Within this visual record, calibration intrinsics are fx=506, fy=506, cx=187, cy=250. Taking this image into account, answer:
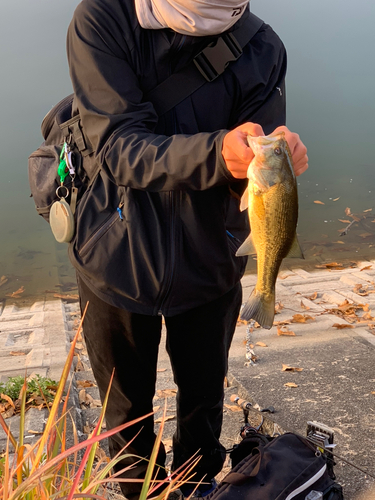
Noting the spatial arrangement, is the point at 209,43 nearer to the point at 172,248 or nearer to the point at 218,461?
the point at 172,248

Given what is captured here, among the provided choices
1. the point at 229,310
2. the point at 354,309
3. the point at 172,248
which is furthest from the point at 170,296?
the point at 354,309

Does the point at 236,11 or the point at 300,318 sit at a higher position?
the point at 236,11

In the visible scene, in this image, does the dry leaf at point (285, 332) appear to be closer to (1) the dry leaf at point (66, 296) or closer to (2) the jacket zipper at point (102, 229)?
(2) the jacket zipper at point (102, 229)

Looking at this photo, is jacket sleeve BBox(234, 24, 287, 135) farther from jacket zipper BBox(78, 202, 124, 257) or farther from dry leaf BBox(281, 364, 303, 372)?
dry leaf BBox(281, 364, 303, 372)

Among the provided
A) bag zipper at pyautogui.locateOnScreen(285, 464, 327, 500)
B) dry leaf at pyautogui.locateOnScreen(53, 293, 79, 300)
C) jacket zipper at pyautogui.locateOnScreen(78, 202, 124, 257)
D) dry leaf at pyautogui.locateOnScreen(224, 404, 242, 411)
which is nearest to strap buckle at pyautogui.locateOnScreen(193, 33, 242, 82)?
jacket zipper at pyautogui.locateOnScreen(78, 202, 124, 257)

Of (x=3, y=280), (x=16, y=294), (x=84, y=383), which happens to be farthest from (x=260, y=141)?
(x=3, y=280)

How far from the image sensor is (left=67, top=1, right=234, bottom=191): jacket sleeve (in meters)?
1.78

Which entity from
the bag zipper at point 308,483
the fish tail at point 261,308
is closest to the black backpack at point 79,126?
the fish tail at point 261,308

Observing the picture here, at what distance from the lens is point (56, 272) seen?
10.5 m

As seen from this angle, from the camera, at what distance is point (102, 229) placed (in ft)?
6.97

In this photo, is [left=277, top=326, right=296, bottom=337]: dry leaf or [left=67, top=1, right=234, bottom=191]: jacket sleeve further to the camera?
[left=277, top=326, right=296, bottom=337]: dry leaf

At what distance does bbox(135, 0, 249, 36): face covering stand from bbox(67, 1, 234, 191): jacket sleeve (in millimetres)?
118

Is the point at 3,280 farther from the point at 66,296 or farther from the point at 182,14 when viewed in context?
the point at 182,14

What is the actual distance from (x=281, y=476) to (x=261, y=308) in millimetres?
795
